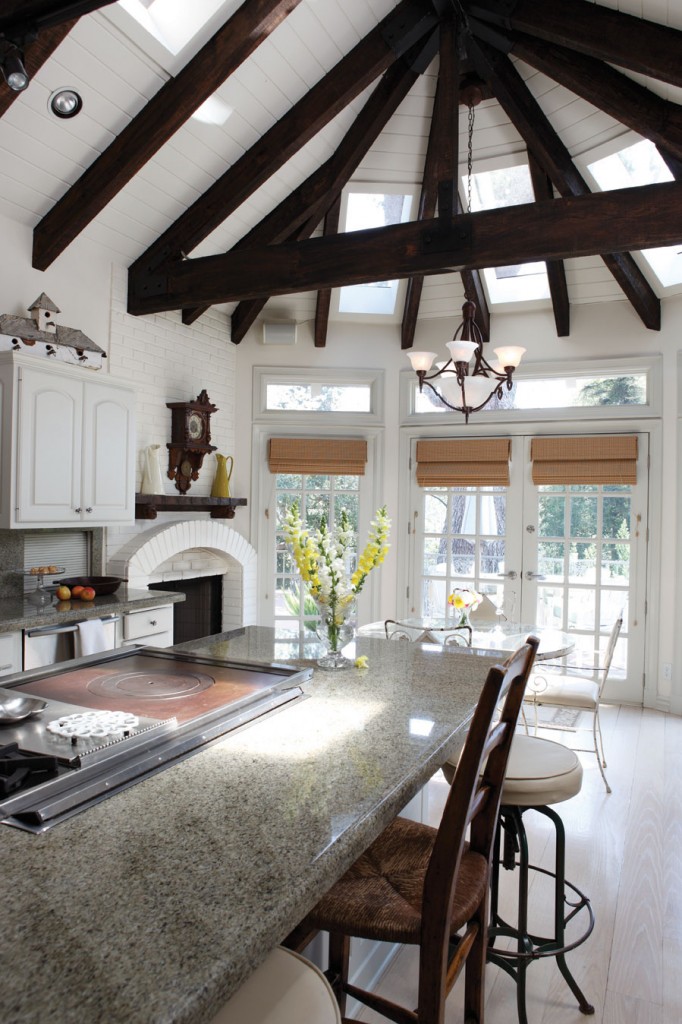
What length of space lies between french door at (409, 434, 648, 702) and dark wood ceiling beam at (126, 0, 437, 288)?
8.89ft

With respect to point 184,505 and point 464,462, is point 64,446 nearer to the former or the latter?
point 184,505

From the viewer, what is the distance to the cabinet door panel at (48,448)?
368cm

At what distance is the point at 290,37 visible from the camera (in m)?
3.70

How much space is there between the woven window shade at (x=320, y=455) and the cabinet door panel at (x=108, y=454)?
68.5 inches

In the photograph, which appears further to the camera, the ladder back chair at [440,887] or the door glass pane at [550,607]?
the door glass pane at [550,607]

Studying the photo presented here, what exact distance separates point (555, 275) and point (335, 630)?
3985 mm

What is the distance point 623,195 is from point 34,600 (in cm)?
371

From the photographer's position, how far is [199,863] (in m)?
1.03

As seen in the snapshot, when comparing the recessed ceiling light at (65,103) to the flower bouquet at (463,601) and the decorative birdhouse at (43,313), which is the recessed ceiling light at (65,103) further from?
the flower bouquet at (463,601)

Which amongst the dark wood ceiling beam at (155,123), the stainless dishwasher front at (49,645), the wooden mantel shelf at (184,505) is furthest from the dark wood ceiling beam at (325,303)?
the stainless dishwasher front at (49,645)

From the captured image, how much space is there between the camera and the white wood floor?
2166mm

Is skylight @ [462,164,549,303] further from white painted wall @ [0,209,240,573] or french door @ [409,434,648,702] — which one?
white painted wall @ [0,209,240,573]

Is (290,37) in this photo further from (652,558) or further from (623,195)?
(652,558)

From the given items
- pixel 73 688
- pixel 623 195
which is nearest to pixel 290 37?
pixel 623 195
